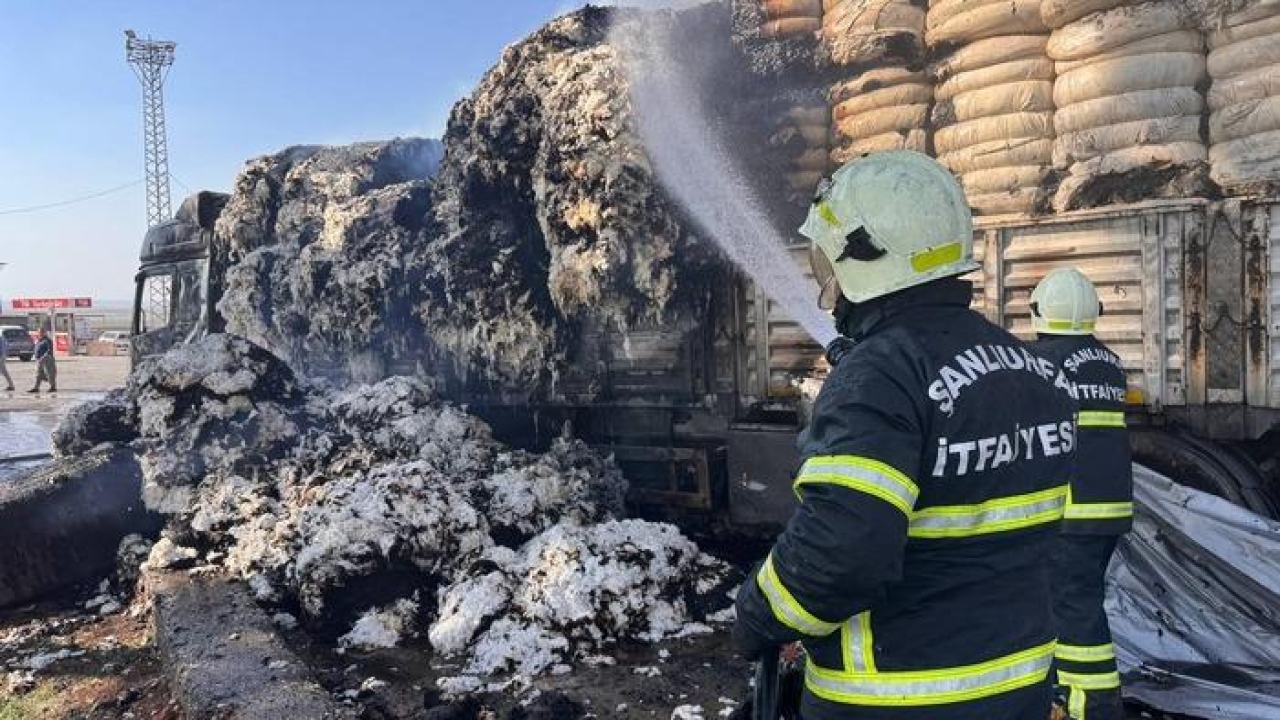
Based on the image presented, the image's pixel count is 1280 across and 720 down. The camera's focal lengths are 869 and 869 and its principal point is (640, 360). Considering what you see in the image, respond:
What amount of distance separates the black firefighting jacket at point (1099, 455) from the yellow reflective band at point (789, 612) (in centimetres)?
208

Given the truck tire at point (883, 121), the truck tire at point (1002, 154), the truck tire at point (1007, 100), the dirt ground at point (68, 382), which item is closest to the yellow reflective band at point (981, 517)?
the truck tire at point (1002, 154)

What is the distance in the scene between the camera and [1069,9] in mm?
4328

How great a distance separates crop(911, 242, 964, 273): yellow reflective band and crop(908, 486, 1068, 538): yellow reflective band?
444 millimetres

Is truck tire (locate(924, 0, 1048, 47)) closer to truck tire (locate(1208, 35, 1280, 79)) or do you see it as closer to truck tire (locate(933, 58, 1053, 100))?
truck tire (locate(933, 58, 1053, 100))

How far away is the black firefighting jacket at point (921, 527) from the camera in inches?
56.6

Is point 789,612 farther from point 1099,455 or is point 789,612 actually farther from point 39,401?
point 39,401

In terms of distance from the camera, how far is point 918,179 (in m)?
1.66

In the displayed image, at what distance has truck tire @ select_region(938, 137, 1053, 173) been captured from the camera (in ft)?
14.9

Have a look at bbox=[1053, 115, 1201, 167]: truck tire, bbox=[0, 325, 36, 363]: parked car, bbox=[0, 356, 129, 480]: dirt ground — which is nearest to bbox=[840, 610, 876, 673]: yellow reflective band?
bbox=[1053, 115, 1201, 167]: truck tire

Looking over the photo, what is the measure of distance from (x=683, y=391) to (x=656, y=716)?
2383 millimetres

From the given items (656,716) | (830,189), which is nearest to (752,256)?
(656,716)

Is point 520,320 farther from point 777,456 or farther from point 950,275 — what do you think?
point 950,275

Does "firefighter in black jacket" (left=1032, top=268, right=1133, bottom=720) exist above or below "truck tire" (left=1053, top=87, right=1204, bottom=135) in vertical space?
below

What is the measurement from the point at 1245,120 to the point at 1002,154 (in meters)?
1.06
